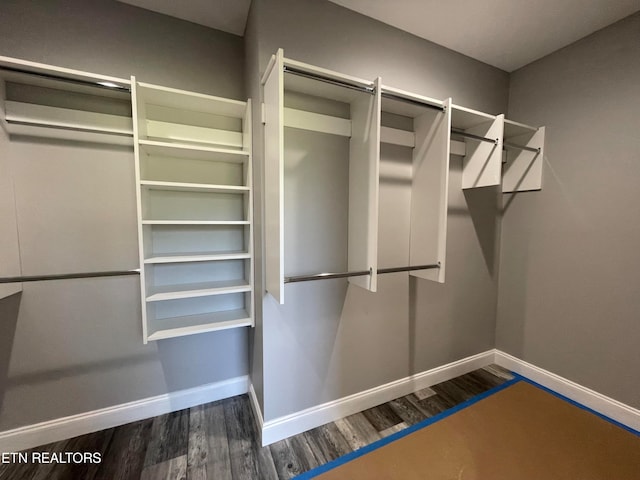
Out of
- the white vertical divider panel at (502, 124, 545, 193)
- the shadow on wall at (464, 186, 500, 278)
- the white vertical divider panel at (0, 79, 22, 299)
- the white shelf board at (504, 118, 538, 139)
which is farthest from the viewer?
the shadow on wall at (464, 186, 500, 278)

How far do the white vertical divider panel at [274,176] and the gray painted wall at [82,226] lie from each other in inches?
32.6

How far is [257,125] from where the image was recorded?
1664 mm

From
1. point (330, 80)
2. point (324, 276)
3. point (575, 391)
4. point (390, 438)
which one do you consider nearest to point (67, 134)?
point (330, 80)

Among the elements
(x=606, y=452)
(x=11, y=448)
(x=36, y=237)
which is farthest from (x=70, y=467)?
(x=606, y=452)

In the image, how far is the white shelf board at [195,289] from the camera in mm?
1636

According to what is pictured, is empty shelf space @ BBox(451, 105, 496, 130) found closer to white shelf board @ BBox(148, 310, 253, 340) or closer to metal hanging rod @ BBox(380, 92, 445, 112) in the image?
metal hanging rod @ BBox(380, 92, 445, 112)

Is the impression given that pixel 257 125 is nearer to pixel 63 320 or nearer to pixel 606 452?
pixel 63 320

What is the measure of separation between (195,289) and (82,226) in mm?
802

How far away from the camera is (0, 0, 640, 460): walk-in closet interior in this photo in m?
1.54

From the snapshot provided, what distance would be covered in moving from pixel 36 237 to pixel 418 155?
258 centimetres

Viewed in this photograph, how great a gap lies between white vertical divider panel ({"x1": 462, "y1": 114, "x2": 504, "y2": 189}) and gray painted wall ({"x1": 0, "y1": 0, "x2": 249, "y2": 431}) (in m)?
2.09

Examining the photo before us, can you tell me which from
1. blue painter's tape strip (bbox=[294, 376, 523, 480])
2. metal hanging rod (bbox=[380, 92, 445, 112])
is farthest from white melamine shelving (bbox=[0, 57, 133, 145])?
blue painter's tape strip (bbox=[294, 376, 523, 480])

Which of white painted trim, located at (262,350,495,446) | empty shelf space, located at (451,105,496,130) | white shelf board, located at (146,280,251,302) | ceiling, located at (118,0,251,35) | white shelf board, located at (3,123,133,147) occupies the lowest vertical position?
white painted trim, located at (262,350,495,446)

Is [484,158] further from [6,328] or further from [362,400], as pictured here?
[6,328]
